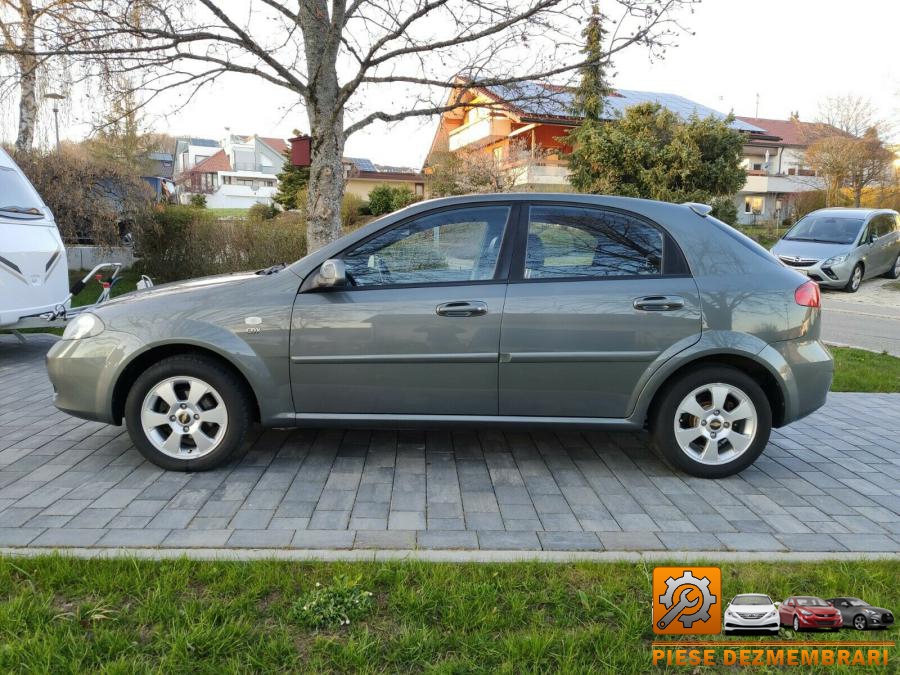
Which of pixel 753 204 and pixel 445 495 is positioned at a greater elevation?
pixel 753 204

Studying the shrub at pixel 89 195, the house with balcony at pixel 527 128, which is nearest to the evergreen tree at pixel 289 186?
→ the house with balcony at pixel 527 128

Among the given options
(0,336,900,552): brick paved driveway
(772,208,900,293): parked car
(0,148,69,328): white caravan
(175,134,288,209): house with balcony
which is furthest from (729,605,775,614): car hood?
(175,134,288,209): house with balcony

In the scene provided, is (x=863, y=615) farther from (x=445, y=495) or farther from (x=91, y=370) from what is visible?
(x=91, y=370)

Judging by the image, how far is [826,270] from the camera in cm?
1609

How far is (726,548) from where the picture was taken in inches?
127

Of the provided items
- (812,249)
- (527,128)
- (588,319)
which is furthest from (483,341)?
(527,128)

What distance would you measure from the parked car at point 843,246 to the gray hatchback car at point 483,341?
44.1 ft

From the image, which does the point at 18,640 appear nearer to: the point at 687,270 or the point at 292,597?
the point at 292,597

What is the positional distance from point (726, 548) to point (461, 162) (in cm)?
2530

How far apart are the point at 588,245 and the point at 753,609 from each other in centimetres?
229

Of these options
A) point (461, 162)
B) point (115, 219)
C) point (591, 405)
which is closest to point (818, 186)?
point (461, 162)

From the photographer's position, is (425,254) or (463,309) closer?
(463,309)

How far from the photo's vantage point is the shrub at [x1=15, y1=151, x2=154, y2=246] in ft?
39.9

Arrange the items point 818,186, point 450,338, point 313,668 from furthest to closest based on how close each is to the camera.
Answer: point 818,186, point 450,338, point 313,668
